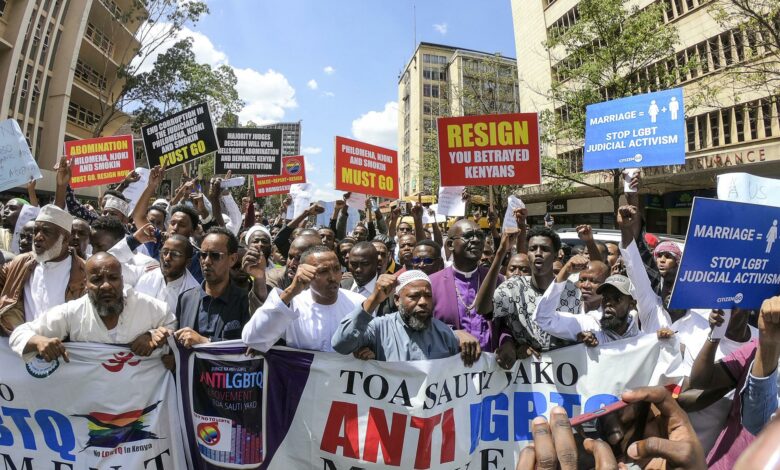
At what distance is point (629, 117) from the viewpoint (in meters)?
5.59

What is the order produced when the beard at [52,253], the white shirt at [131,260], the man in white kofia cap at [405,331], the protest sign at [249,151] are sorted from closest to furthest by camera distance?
the man in white kofia cap at [405,331], the beard at [52,253], the white shirt at [131,260], the protest sign at [249,151]

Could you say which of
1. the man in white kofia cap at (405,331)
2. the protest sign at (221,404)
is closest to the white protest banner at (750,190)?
the man in white kofia cap at (405,331)

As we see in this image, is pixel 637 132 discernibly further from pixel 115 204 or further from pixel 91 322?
pixel 115 204

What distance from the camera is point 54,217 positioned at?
141 inches

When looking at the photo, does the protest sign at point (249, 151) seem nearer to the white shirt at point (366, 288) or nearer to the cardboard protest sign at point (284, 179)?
the cardboard protest sign at point (284, 179)

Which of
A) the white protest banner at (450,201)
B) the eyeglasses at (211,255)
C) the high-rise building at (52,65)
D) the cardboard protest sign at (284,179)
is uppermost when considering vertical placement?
the high-rise building at (52,65)

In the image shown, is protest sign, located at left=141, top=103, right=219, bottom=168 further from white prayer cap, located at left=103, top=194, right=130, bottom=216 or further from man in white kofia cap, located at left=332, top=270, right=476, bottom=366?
man in white kofia cap, located at left=332, top=270, right=476, bottom=366

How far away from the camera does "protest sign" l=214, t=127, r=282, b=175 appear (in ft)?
30.5

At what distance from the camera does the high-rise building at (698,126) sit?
15.3 meters

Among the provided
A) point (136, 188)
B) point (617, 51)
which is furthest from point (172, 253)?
point (617, 51)

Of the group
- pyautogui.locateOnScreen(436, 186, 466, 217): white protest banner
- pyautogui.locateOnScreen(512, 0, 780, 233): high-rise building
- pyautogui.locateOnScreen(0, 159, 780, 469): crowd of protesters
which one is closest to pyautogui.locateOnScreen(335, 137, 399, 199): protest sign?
pyautogui.locateOnScreen(436, 186, 466, 217): white protest banner

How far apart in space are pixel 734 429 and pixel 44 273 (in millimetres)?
4472

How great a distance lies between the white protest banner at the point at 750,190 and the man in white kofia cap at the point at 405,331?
1.90m

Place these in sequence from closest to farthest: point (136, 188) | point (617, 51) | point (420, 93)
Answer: point (136, 188), point (617, 51), point (420, 93)
